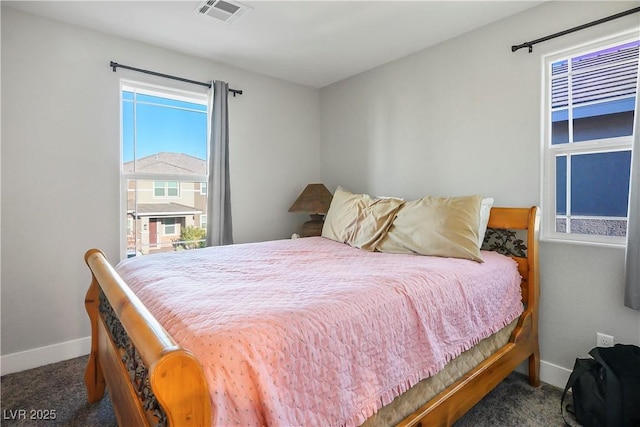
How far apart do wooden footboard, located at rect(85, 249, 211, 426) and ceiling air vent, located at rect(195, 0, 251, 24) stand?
1.69 meters

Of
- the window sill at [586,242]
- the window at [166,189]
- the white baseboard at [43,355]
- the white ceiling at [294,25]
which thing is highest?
the white ceiling at [294,25]

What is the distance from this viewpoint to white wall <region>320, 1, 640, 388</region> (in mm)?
1988

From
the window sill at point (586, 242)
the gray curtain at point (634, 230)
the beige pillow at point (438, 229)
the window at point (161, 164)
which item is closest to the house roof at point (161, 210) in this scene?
the window at point (161, 164)

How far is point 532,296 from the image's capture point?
2023mm

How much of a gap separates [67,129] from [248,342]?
245cm

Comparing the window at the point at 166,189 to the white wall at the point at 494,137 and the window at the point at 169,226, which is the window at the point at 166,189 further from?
the white wall at the point at 494,137

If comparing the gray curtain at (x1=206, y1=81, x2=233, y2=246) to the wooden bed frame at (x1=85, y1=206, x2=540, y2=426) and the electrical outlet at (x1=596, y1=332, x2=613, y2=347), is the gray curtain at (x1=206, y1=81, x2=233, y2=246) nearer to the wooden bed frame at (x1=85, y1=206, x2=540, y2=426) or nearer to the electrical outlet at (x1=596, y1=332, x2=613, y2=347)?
the wooden bed frame at (x1=85, y1=206, x2=540, y2=426)

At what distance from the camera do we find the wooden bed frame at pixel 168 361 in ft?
2.29

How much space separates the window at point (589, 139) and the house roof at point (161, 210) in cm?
288

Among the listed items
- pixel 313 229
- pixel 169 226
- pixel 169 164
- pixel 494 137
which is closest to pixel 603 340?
pixel 494 137

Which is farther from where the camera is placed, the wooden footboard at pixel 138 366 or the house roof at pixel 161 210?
the house roof at pixel 161 210

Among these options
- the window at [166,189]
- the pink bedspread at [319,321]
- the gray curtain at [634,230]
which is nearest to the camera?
the pink bedspread at [319,321]

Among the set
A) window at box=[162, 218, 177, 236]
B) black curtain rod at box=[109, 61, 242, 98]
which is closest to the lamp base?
window at box=[162, 218, 177, 236]

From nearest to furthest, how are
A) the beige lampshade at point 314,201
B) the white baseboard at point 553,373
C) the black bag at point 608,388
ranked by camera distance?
the black bag at point 608,388 → the white baseboard at point 553,373 → the beige lampshade at point 314,201
